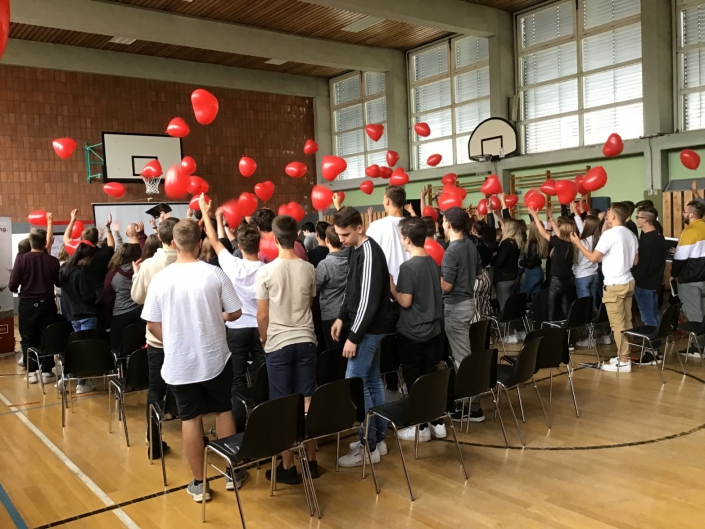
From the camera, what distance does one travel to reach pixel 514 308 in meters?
6.52

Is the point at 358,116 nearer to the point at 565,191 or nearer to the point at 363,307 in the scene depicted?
the point at 565,191

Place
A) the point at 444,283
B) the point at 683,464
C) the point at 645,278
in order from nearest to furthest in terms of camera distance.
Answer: the point at 683,464
the point at 444,283
the point at 645,278

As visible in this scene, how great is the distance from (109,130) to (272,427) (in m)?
11.2

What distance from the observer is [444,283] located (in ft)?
14.6

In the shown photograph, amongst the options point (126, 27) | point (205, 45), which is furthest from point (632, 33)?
point (126, 27)

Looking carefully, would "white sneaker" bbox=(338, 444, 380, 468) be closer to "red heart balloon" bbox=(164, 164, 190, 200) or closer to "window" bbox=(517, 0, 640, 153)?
"red heart balloon" bbox=(164, 164, 190, 200)

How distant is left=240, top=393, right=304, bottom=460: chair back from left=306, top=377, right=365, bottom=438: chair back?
98 mm

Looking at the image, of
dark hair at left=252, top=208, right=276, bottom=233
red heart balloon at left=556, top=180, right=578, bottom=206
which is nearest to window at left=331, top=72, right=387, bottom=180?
red heart balloon at left=556, top=180, right=578, bottom=206

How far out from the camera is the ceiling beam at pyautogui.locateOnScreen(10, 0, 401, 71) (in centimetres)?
917

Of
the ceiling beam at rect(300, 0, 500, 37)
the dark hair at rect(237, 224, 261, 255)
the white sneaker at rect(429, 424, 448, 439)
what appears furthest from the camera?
the ceiling beam at rect(300, 0, 500, 37)

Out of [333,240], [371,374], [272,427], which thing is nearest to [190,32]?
[333,240]

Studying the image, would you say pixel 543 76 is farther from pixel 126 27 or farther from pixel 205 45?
pixel 126 27

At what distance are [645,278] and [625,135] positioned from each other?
15.3 feet

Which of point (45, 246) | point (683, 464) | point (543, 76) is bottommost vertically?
point (683, 464)
